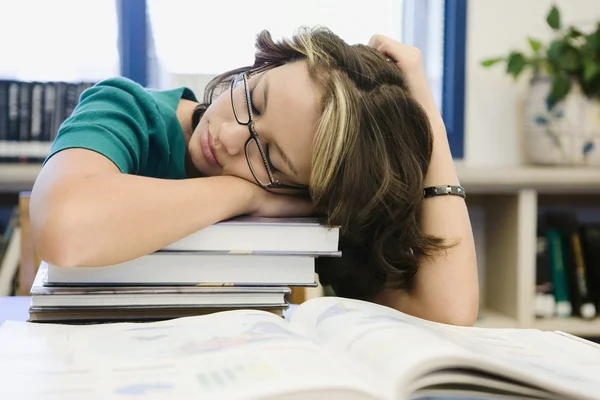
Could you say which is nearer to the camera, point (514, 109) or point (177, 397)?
point (177, 397)

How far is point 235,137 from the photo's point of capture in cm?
81

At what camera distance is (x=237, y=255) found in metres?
0.62

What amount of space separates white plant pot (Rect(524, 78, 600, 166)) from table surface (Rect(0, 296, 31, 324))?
1648mm

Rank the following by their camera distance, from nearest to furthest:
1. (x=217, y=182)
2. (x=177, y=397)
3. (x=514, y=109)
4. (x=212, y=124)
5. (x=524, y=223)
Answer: (x=177, y=397) < (x=217, y=182) < (x=212, y=124) < (x=524, y=223) < (x=514, y=109)

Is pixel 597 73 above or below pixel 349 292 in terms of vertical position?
above

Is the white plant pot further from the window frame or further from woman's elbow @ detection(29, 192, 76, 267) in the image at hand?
woman's elbow @ detection(29, 192, 76, 267)

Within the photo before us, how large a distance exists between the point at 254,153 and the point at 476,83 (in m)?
1.62

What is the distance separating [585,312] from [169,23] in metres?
1.72

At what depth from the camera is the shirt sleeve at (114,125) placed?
70cm

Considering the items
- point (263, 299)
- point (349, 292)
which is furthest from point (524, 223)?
point (263, 299)

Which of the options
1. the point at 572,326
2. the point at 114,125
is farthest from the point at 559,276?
the point at 114,125

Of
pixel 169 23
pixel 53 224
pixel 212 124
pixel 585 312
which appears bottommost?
pixel 585 312

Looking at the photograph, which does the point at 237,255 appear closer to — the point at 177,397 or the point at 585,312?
the point at 177,397

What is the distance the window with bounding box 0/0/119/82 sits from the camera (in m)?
2.14
